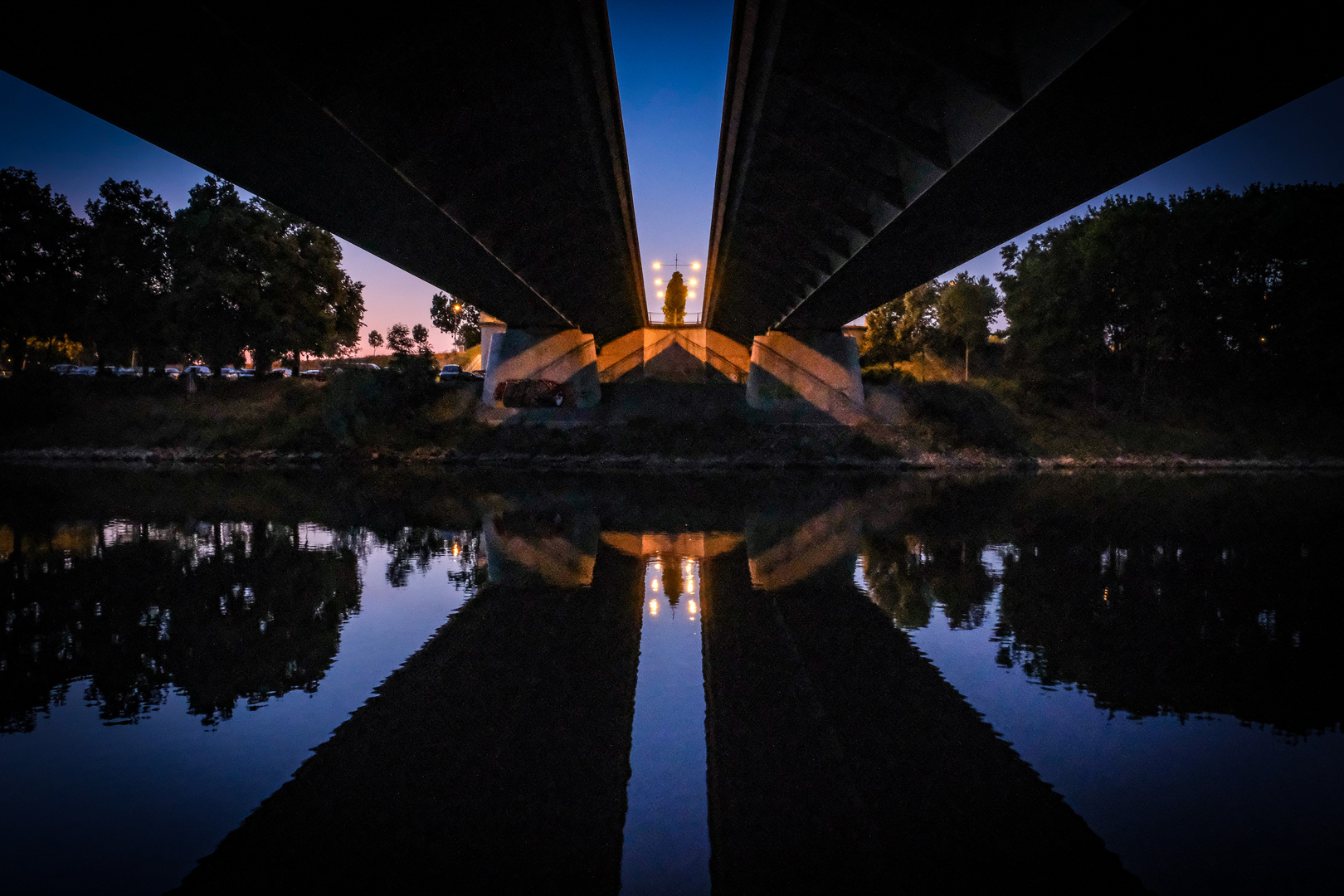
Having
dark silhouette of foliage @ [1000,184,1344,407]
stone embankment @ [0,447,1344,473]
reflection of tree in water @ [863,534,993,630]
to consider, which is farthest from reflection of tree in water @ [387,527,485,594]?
dark silhouette of foliage @ [1000,184,1344,407]

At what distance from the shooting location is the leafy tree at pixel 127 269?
56.7 metres

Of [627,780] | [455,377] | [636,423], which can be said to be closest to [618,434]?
[636,423]

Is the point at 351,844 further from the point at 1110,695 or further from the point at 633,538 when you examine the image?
the point at 633,538

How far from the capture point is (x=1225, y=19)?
8.34 m

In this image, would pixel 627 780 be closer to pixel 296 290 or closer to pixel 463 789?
pixel 463 789

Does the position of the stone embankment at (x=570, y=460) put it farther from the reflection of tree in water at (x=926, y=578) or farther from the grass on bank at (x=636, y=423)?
the reflection of tree in water at (x=926, y=578)

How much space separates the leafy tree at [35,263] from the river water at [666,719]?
173ft

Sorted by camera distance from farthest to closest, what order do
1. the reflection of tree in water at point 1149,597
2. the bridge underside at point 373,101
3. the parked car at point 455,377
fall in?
1. the parked car at point 455,377
2. the bridge underside at point 373,101
3. the reflection of tree in water at point 1149,597

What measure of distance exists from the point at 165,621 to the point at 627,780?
24.1ft

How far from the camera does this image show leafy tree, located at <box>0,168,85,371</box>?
54375 millimetres

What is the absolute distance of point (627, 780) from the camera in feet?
18.1

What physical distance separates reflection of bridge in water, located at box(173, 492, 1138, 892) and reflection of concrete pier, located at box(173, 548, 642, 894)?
16 millimetres

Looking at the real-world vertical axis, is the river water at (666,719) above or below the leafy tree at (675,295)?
below

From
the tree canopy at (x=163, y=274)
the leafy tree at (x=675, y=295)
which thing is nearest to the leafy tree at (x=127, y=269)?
the tree canopy at (x=163, y=274)
